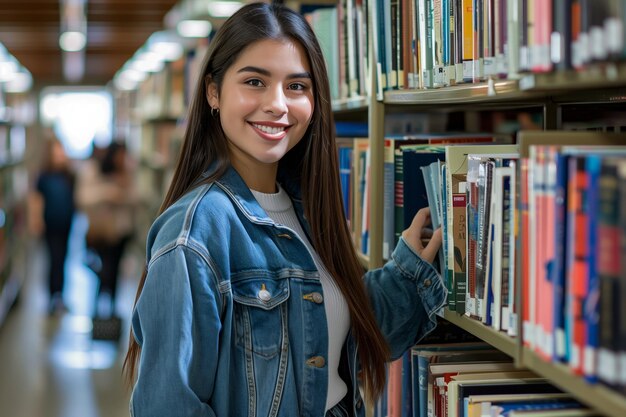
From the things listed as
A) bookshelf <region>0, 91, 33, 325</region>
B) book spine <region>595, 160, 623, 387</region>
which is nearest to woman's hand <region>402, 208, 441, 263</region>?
book spine <region>595, 160, 623, 387</region>

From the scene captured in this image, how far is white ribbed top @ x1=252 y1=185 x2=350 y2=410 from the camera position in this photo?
1.93m

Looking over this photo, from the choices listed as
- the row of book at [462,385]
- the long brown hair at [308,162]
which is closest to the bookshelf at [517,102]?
the row of book at [462,385]

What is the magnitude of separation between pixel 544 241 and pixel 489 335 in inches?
16.0

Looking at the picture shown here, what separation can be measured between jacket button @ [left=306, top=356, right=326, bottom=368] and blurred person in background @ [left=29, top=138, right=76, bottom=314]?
6.53 m

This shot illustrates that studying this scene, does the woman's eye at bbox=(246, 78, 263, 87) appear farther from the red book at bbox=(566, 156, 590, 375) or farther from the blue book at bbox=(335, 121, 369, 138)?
the blue book at bbox=(335, 121, 369, 138)

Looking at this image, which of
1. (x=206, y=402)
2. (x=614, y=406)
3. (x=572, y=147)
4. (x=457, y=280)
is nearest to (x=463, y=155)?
(x=457, y=280)

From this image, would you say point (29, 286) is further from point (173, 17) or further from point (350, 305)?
point (350, 305)

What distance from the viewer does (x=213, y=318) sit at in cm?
168

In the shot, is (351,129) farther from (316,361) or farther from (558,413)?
(558,413)

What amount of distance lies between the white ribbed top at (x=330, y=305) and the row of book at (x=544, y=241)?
0.24 metres

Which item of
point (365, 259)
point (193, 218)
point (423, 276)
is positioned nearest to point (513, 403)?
point (423, 276)

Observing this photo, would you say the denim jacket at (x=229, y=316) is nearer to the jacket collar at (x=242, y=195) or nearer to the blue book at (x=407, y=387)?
the jacket collar at (x=242, y=195)

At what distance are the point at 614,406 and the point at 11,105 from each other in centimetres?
840

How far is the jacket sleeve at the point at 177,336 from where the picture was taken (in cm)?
163
